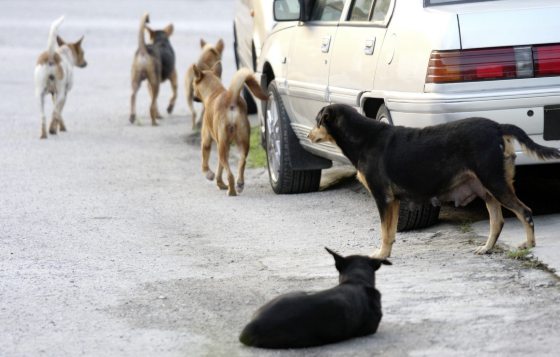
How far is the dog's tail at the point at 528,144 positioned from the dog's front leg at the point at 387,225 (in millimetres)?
875

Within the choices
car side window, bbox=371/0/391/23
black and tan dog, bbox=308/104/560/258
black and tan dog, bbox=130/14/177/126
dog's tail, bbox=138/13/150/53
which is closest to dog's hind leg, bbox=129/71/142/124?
black and tan dog, bbox=130/14/177/126

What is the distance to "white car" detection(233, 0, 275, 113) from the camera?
12.3 metres

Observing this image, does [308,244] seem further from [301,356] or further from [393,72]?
[301,356]

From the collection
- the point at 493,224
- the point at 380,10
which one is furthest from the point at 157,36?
the point at 493,224

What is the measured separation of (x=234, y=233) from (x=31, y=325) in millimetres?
2853

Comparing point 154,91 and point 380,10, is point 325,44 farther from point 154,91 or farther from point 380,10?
point 154,91

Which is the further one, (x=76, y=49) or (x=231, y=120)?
(x=76, y=49)

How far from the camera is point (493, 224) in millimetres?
7367

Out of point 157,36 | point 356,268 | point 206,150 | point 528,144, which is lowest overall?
point 157,36

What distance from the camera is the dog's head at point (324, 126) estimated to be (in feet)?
25.4

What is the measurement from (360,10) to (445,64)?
158 cm

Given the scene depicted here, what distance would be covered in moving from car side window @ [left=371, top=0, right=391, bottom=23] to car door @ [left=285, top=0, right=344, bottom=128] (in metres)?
0.65

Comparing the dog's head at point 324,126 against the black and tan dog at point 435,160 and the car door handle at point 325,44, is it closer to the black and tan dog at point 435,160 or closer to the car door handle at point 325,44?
the black and tan dog at point 435,160

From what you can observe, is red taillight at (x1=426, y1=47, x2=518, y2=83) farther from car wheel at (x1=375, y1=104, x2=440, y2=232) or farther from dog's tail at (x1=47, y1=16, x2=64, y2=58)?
dog's tail at (x1=47, y1=16, x2=64, y2=58)
